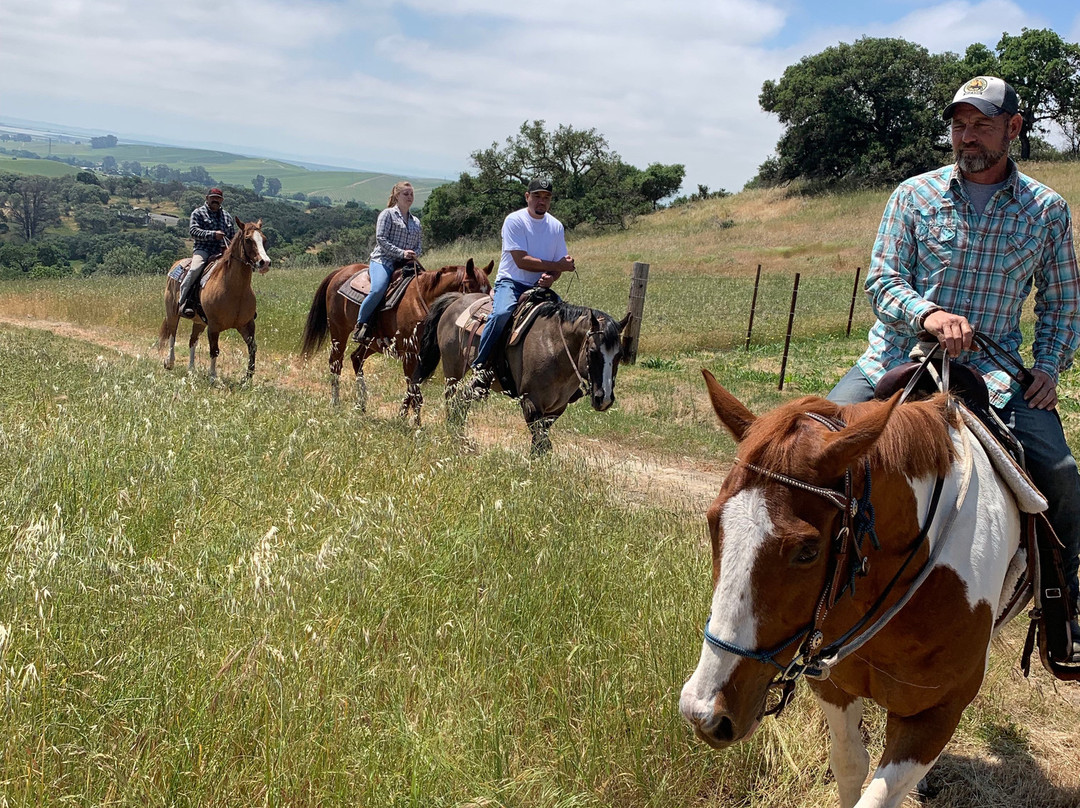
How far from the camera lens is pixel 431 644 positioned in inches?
131

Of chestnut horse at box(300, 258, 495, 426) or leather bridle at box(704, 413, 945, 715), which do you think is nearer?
leather bridle at box(704, 413, 945, 715)

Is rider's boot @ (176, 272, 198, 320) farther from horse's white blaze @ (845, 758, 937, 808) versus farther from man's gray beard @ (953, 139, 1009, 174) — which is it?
horse's white blaze @ (845, 758, 937, 808)

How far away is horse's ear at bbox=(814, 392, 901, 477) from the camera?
6.56ft

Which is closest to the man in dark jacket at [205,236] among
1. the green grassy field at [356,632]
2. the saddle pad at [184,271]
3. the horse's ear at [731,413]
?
the saddle pad at [184,271]

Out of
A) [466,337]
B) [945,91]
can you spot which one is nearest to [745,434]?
[466,337]

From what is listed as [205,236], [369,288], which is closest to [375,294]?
[369,288]

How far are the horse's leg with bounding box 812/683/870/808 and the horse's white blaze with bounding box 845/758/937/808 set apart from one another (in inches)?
14.4

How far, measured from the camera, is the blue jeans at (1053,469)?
3.05 meters

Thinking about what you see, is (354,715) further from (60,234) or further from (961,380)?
(60,234)

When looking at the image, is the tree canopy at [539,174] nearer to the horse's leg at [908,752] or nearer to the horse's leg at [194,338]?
the horse's leg at [194,338]

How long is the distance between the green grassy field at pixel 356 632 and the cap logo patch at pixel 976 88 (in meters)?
2.53

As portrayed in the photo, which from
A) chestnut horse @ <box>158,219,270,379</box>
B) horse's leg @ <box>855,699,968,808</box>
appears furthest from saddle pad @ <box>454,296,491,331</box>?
horse's leg @ <box>855,699,968,808</box>

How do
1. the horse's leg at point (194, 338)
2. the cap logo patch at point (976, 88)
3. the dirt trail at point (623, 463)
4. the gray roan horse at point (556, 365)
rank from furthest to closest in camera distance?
1. the horse's leg at point (194, 338)
2. the gray roan horse at point (556, 365)
3. the dirt trail at point (623, 463)
4. the cap logo patch at point (976, 88)

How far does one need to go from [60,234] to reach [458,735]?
279 ft
